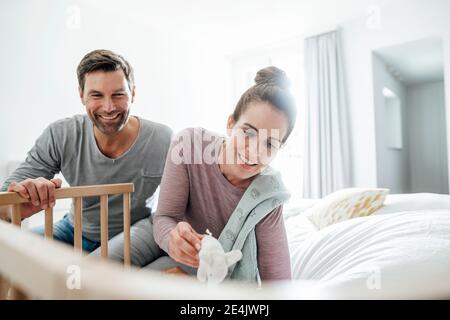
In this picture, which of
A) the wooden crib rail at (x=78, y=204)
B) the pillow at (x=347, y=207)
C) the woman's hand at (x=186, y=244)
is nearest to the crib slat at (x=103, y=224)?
the wooden crib rail at (x=78, y=204)

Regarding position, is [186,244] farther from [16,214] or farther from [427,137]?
[427,137]

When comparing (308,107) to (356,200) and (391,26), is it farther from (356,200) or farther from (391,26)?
(356,200)

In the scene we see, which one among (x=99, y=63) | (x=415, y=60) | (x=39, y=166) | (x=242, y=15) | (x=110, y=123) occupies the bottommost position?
(x=39, y=166)

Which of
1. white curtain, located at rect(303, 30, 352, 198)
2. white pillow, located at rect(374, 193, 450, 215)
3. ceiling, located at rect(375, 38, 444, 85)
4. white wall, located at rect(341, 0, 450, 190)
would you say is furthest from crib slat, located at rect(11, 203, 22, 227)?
ceiling, located at rect(375, 38, 444, 85)

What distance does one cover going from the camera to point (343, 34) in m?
2.98

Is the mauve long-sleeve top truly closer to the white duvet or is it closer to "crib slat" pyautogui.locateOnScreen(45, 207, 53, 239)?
the white duvet

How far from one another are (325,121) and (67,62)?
87.7 inches

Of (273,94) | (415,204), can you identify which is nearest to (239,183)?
(273,94)

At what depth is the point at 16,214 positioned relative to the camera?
66cm

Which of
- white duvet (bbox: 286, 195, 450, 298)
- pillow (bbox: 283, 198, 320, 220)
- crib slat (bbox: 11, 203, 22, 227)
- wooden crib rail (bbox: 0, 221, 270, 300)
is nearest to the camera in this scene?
wooden crib rail (bbox: 0, 221, 270, 300)

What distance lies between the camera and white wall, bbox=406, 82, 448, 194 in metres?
4.18

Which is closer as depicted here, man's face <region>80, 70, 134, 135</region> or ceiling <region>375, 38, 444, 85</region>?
man's face <region>80, 70, 134, 135</region>

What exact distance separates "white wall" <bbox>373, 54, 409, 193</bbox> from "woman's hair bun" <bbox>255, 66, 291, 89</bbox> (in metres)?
2.42
